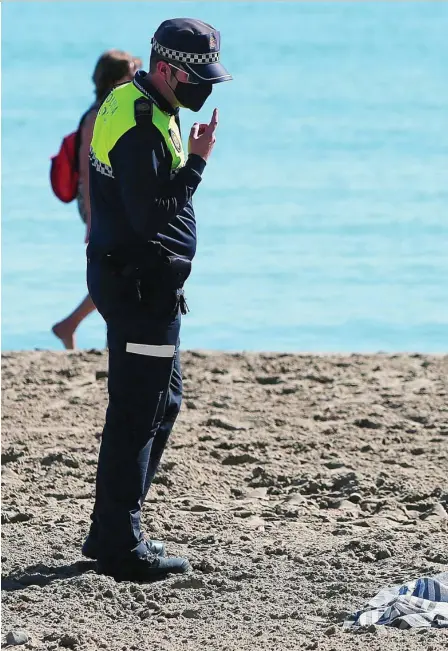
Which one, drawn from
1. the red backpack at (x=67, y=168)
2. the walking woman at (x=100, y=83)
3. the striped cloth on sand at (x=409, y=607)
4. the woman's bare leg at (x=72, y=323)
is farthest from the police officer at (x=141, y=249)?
the woman's bare leg at (x=72, y=323)

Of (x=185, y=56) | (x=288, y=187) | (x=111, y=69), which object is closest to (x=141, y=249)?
(x=185, y=56)

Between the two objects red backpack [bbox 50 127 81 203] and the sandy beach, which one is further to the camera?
red backpack [bbox 50 127 81 203]

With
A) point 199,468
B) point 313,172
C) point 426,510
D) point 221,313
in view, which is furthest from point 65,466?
point 313,172

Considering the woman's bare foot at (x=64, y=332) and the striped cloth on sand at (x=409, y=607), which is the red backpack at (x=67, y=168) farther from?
the striped cloth on sand at (x=409, y=607)

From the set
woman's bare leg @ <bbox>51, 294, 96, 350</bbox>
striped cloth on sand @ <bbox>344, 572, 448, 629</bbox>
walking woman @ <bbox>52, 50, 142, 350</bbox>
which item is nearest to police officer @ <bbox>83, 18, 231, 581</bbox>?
striped cloth on sand @ <bbox>344, 572, 448, 629</bbox>

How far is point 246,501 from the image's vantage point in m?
6.33

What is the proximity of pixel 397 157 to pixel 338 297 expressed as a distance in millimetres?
4750

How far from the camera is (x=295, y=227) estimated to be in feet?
43.8

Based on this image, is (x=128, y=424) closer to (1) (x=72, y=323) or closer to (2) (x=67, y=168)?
(2) (x=67, y=168)

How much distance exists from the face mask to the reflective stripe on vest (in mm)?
76

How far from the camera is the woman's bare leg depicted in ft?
27.7

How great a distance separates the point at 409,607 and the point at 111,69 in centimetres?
371

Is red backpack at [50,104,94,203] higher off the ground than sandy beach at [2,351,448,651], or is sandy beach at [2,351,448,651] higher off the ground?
red backpack at [50,104,94,203]

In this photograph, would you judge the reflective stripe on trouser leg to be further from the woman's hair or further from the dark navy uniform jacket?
the woman's hair
